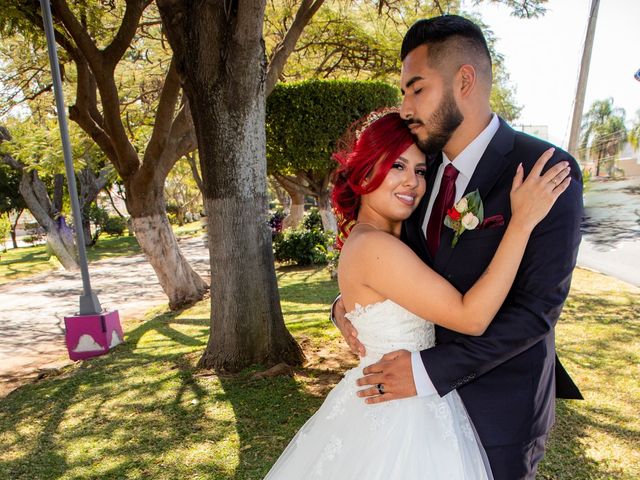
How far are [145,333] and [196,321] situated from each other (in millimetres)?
968

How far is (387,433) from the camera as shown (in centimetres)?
212

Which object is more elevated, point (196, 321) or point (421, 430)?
point (421, 430)

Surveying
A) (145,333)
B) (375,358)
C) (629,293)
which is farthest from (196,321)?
(629,293)

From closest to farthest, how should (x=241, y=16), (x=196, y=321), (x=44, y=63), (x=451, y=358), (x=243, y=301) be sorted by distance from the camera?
(x=451, y=358), (x=241, y=16), (x=243, y=301), (x=196, y=321), (x=44, y=63)

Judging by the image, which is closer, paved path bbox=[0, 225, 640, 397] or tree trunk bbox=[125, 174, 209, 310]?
paved path bbox=[0, 225, 640, 397]

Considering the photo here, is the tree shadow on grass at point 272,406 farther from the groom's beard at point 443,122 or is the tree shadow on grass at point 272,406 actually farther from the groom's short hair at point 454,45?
the groom's short hair at point 454,45

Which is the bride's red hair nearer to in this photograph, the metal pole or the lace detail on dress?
the lace detail on dress

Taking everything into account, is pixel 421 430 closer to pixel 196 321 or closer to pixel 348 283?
pixel 348 283

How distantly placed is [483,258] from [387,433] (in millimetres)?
865

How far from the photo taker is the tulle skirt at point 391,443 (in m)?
1.99

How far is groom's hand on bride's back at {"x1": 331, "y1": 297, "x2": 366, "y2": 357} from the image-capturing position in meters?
2.46

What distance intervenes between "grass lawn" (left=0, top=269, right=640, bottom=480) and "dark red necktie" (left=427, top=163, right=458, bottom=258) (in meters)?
2.46

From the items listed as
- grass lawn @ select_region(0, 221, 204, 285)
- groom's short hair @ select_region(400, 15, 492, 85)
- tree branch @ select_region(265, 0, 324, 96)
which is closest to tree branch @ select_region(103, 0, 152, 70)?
tree branch @ select_region(265, 0, 324, 96)

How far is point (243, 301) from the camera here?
5.50 metres
